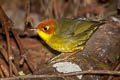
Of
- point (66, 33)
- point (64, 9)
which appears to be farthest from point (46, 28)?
point (64, 9)

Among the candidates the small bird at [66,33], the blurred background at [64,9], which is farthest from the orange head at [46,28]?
the blurred background at [64,9]

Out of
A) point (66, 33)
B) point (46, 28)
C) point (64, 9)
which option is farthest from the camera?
point (64, 9)

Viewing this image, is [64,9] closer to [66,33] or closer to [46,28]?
[66,33]

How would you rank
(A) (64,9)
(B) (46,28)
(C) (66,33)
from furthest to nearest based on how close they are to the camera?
(A) (64,9) → (C) (66,33) → (B) (46,28)

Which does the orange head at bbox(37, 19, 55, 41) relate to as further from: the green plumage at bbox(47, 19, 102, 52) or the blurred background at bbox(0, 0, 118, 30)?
the blurred background at bbox(0, 0, 118, 30)

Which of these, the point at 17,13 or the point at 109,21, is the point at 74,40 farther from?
the point at 17,13

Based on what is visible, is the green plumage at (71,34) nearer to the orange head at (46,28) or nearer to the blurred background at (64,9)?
the orange head at (46,28)

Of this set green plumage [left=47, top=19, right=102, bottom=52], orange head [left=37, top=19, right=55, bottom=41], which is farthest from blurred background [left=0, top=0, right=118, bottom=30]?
orange head [left=37, top=19, right=55, bottom=41]
